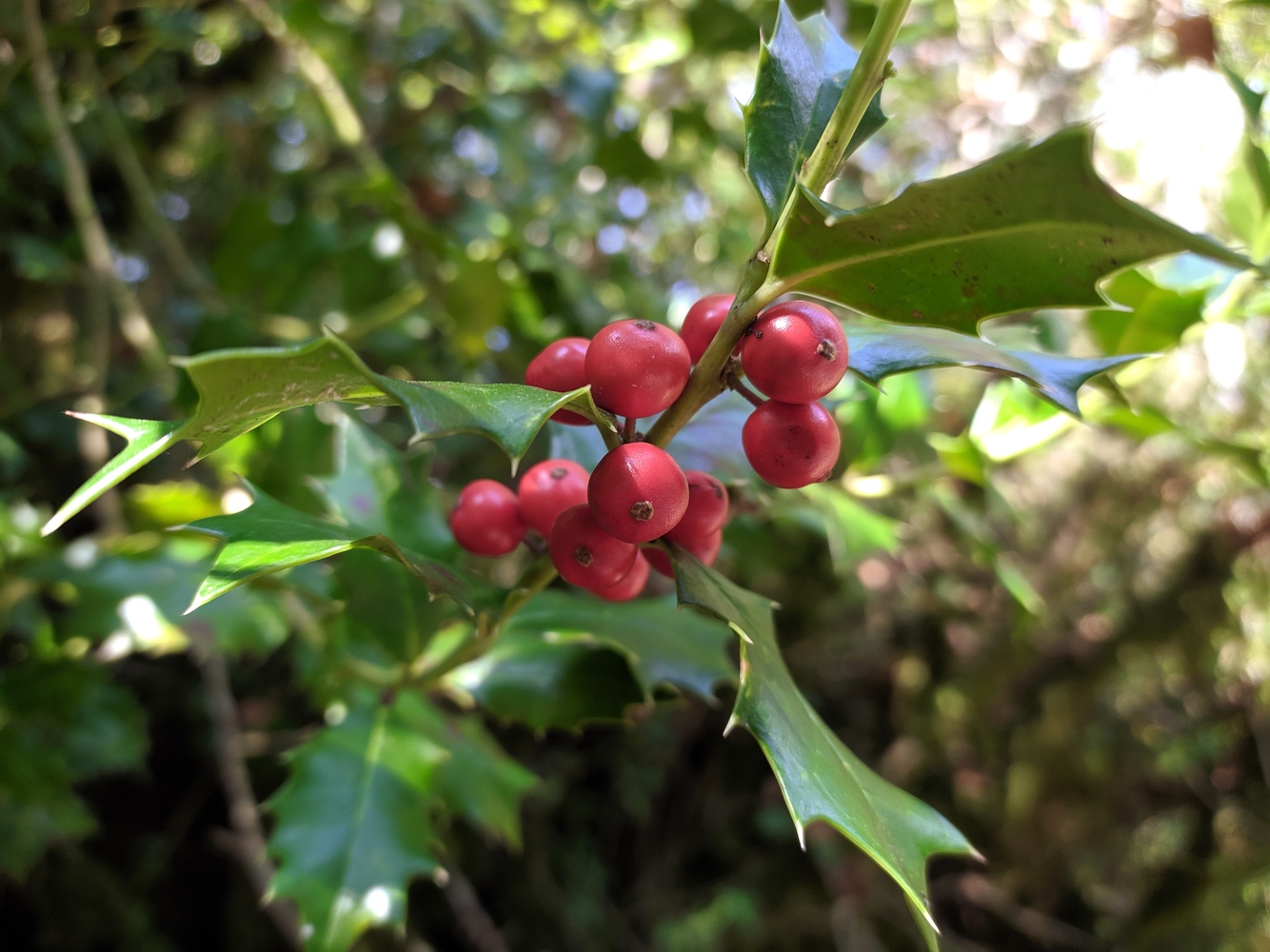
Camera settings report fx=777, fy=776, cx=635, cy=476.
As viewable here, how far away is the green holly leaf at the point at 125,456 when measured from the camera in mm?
417

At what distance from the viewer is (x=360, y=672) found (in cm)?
112

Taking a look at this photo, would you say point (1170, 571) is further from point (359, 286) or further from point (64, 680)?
point (64, 680)

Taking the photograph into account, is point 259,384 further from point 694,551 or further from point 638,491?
point 694,551

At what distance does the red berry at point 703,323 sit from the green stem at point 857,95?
0.11 m

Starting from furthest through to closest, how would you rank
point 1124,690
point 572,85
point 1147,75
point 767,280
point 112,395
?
point 1124,690 → point 1147,75 → point 112,395 → point 572,85 → point 767,280

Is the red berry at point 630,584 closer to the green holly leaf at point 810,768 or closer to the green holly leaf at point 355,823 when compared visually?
the green holly leaf at point 810,768

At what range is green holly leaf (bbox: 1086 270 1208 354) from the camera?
3.55 ft

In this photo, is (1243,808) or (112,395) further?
(1243,808)

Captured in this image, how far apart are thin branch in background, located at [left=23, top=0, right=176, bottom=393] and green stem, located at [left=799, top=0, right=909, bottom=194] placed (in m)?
1.19

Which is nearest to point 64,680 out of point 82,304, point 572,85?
point 82,304

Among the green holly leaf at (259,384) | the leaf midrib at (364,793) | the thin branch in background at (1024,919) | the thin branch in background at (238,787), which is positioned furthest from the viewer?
the thin branch in background at (1024,919)

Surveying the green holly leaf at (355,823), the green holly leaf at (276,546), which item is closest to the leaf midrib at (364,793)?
the green holly leaf at (355,823)

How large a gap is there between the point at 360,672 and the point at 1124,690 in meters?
2.31

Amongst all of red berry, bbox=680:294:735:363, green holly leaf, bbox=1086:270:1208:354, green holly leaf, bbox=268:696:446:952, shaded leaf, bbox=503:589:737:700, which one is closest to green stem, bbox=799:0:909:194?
Answer: red berry, bbox=680:294:735:363
